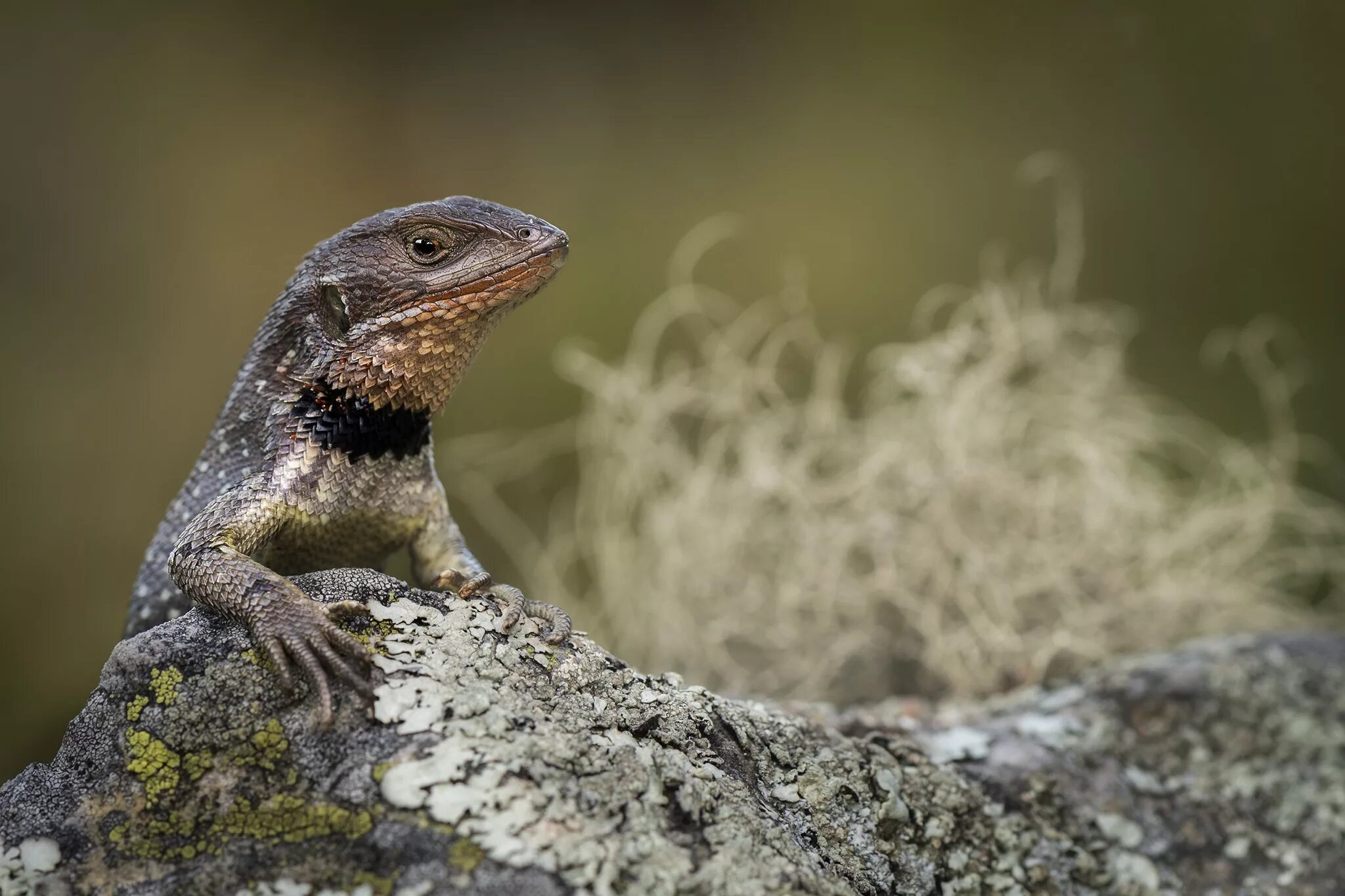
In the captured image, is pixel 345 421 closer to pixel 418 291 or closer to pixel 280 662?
pixel 418 291

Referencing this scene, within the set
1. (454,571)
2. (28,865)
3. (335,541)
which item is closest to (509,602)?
(454,571)

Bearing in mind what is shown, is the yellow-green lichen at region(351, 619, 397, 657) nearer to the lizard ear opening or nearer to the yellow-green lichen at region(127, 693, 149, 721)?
the yellow-green lichen at region(127, 693, 149, 721)

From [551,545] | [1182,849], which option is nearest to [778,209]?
[551,545]

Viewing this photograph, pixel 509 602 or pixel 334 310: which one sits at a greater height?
pixel 334 310

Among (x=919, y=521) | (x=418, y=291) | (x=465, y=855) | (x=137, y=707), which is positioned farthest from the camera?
(x=919, y=521)

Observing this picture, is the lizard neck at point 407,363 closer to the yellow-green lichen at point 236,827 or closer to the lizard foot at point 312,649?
the lizard foot at point 312,649

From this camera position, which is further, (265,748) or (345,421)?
(345,421)

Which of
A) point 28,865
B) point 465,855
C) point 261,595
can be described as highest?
point 261,595

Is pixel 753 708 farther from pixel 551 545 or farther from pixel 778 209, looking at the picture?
pixel 778 209
